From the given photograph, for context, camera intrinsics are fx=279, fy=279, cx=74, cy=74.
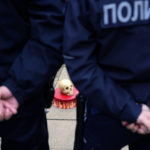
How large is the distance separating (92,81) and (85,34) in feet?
0.80

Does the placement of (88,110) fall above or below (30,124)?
above

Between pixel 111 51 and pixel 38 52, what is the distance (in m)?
0.45

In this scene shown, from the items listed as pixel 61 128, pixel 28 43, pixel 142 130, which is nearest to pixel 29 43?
pixel 28 43

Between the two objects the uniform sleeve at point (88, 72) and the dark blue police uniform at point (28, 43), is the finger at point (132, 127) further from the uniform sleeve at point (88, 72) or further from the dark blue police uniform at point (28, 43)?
the dark blue police uniform at point (28, 43)

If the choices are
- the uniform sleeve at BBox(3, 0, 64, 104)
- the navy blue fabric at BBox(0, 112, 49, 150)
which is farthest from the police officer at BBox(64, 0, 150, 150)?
the navy blue fabric at BBox(0, 112, 49, 150)

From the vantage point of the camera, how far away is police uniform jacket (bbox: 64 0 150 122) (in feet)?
4.48

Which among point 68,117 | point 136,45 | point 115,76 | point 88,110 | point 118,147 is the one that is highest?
point 136,45

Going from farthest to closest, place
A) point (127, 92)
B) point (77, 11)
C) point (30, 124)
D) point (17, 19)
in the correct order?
point (30, 124)
point (17, 19)
point (127, 92)
point (77, 11)

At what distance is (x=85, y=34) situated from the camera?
140 centimetres

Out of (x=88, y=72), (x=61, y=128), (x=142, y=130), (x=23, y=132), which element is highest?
(x=88, y=72)

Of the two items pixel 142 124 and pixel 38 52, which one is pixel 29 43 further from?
pixel 142 124

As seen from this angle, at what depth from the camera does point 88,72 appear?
1450mm

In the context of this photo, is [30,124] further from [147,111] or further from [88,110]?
[147,111]

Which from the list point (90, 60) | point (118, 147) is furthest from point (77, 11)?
point (118, 147)
